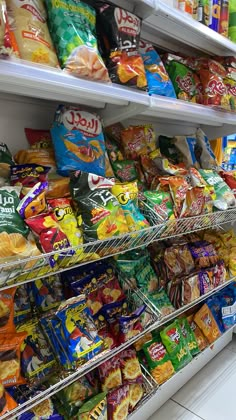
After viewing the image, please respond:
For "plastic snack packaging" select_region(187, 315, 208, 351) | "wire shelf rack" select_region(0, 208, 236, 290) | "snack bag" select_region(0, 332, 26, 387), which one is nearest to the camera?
"wire shelf rack" select_region(0, 208, 236, 290)

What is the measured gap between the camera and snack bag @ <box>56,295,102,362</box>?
1050mm

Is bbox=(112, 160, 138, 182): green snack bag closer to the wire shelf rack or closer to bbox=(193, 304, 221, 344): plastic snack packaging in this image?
the wire shelf rack

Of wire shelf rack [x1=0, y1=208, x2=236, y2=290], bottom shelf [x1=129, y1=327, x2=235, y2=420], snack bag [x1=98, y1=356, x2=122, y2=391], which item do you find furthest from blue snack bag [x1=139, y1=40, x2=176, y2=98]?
bottom shelf [x1=129, y1=327, x2=235, y2=420]

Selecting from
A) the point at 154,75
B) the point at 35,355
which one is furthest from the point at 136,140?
the point at 35,355

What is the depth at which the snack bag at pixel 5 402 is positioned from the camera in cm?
89

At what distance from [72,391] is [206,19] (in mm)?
1736

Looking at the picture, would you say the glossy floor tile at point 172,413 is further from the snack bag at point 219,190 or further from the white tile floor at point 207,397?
the snack bag at point 219,190

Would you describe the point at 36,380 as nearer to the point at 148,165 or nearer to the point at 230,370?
the point at 148,165

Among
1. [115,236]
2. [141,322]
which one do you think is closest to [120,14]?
[115,236]

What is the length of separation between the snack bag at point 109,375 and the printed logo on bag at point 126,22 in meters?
1.31

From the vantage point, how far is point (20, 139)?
1229mm

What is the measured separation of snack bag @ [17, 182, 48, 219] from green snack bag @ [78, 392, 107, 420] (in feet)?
2.47

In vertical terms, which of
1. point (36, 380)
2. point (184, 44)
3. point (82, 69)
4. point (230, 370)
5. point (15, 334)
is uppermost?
point (184, 44)

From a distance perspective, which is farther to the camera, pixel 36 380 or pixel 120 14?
pixel 120 14
